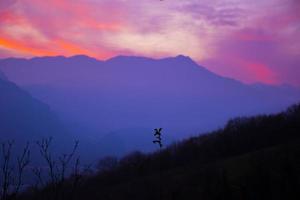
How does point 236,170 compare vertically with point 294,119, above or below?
below

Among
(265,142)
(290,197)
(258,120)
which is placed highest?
(258,120)

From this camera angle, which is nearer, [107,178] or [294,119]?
[294,119]

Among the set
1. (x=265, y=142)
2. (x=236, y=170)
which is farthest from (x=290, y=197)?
(x=265, y=142)

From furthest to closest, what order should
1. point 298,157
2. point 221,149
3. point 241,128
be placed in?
point 241,128 < point 221,149 < point 298,157

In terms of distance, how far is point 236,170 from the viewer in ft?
64.7

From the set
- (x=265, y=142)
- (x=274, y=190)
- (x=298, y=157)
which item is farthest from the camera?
(x=265, y=142)

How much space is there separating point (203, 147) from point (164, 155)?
5.49m

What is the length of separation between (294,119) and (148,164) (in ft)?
55.3

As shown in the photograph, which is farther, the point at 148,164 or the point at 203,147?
the point at 148,164

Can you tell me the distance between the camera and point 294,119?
109 feet

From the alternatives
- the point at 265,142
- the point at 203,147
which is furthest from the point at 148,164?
the point at 265,142

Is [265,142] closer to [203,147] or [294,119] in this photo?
[294,119]

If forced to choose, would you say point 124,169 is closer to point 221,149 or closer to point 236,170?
point 221,149

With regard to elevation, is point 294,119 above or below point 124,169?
above
